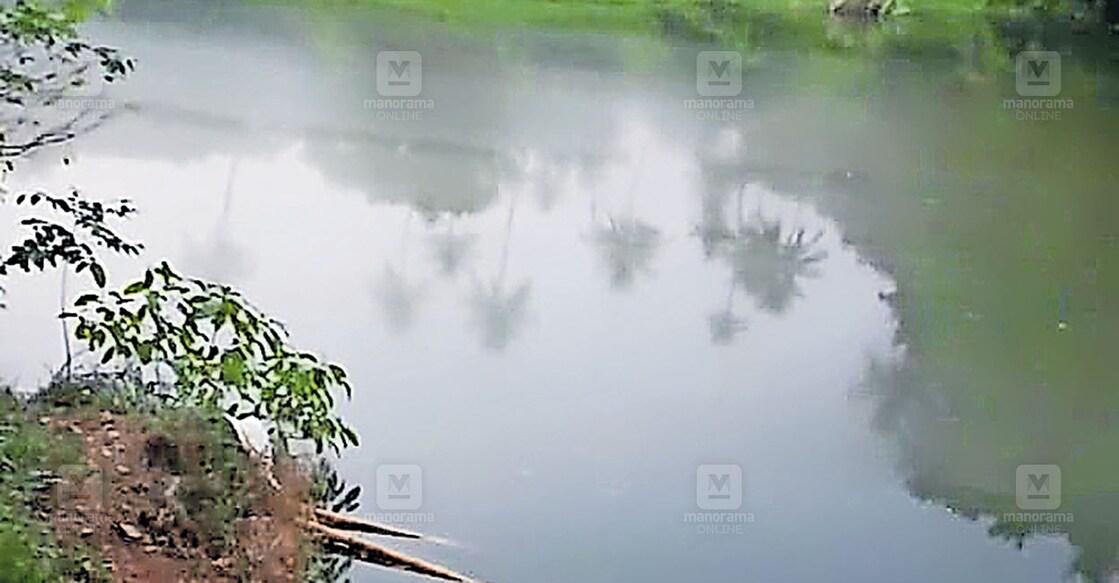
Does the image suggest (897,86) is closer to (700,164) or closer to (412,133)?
(700,164)

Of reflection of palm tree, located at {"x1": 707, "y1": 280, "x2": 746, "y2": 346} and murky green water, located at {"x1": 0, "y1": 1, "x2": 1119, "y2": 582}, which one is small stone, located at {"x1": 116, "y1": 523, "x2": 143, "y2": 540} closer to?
murky green water, located at {"x1": 0, "y1": 1, "x2": 1119, "y2": 582}

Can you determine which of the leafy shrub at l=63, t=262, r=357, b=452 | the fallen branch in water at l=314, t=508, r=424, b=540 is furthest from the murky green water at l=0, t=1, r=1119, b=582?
the leafy shrub at l=63, t=262, r=357, b=452

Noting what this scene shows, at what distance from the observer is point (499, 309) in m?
6.38

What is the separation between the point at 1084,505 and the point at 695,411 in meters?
1.31

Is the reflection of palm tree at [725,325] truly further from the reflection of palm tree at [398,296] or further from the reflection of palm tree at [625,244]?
the reflection of palm tree at [398,296]

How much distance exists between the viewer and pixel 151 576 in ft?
9.98

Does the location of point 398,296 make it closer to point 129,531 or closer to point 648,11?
point 129,531

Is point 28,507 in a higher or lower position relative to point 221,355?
lower

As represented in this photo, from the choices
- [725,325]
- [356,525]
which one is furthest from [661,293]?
[356,525]

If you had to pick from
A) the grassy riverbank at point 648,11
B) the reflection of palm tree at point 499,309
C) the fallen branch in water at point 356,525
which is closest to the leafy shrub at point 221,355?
the fallen branch in water at point 356,525

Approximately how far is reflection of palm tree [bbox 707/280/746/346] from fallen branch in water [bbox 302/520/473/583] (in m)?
2.48

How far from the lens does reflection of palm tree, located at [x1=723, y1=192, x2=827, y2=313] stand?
6902 millimetres

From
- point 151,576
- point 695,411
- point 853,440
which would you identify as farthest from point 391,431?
point 151,576

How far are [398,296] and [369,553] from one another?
2.79 meters
